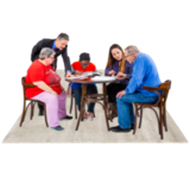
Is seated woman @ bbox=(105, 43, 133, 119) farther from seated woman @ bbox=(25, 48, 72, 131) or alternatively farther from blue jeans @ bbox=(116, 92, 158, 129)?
seated woman @ bbox=(25, 48, 72, 131)

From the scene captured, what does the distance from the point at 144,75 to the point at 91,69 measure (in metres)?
1.38

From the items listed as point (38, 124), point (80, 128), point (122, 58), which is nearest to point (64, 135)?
point (80, 128)

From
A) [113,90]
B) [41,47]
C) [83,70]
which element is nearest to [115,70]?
[113,90]

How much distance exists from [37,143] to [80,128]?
0.92 meters

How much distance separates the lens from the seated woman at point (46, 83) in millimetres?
5187

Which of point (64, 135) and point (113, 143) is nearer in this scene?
point (113, 143)

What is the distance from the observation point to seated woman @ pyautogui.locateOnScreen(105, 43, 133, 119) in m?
5.48

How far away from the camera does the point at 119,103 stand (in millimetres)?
5188

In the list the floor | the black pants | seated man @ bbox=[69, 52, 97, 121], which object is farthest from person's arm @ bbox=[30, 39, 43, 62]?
the black pants

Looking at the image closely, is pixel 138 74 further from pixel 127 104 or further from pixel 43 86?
pixel 43 86

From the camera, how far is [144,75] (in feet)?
16.4

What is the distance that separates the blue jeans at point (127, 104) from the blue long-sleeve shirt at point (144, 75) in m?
0.07

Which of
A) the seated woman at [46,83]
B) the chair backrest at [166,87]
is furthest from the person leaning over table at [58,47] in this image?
the chair backrest at [166,87]

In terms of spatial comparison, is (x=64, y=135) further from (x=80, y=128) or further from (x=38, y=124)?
(x=38, y=124)
